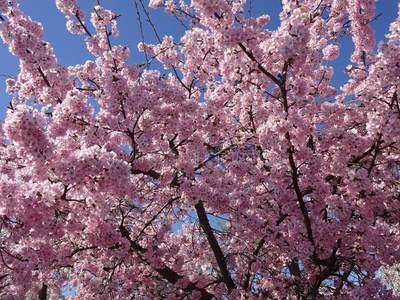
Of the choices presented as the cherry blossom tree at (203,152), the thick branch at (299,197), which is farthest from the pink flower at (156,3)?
the thick branch at (299,197)

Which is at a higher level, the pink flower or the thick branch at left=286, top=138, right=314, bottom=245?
the pink flower

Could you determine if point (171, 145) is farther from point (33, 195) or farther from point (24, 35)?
point (33, 195)

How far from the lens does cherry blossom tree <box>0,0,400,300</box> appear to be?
4820mm

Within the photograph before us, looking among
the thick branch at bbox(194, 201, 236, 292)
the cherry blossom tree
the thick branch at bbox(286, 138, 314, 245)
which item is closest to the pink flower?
the cherry blossom tree

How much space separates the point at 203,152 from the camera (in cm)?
827

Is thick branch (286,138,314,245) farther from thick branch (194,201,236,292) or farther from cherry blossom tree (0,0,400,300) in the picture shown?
thick branch (194,201,236,292)

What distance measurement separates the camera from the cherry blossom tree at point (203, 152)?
482cm

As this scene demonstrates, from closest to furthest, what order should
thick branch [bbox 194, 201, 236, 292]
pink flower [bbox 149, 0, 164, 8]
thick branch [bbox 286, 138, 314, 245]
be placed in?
thick branch [bbox 286, 138, 314, 245], thick branch [bbox 194, 201, 236, 292], pink flower [bbox 149, 0, 164, 8]

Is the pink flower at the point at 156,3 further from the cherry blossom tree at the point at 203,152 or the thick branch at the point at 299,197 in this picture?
the thick branch at the point at 299,197

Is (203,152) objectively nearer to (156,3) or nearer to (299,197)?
(299,197)

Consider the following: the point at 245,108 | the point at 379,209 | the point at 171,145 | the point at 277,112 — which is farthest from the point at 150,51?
the point at 379,209

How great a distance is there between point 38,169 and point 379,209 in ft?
23.2

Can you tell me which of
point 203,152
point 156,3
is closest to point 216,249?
point 203,152

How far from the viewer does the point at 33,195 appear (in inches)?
163
